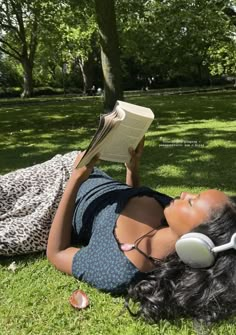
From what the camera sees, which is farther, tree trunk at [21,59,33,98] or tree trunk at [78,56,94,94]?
tree trunk at [78,56,94,94]

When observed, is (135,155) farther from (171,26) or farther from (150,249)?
(171,26)

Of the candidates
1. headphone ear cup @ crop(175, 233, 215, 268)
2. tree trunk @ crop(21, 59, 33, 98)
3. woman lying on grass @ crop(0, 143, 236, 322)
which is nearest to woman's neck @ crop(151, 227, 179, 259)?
woman lying on grass @ crop(0, 143, 236, 322)

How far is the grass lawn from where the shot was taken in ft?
9.52

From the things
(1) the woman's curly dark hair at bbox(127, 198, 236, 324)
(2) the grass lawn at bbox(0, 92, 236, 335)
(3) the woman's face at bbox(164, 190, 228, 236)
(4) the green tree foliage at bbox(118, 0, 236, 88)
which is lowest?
(2) the grass lawn at bbox(0, 92, 236, 335)

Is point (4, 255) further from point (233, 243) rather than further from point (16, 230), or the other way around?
point (233, 243)

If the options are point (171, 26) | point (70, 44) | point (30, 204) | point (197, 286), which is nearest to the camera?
point (197, 286)

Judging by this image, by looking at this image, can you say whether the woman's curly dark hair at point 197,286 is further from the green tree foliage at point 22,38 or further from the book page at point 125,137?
the green tree foliage at point 22,38

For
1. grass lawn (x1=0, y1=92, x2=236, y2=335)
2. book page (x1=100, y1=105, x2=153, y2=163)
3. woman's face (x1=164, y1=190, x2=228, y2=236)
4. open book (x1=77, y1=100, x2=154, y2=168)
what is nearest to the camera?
woman's face (x1=164, y1=190, x2=228, y2=236)

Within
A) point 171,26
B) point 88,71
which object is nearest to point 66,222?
point 171,26

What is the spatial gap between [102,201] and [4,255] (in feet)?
2.98

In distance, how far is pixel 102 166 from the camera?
7402mm

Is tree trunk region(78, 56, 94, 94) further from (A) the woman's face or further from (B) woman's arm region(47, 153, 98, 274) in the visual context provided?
(A) the woman's face

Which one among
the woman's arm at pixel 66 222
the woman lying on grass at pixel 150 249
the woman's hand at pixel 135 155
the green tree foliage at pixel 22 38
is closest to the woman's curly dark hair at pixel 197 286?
the woman lying on grass at pixel 150 249

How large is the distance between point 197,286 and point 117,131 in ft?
3.44
